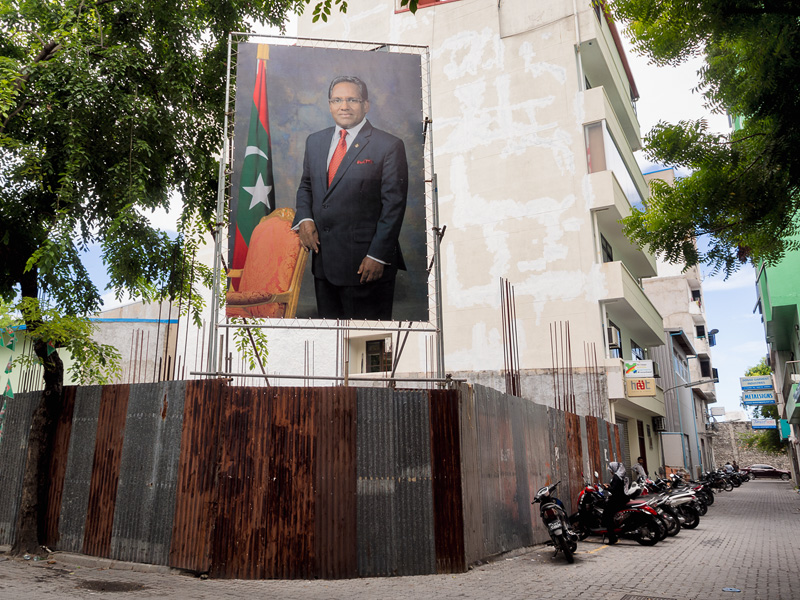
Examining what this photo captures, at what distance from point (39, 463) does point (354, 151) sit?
23.5 ft

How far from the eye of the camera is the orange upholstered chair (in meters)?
10.4

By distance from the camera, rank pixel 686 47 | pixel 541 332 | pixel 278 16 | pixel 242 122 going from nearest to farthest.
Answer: pixel 686 47 → pixel 242 122 → pixel 278 16 → pixel 541 332

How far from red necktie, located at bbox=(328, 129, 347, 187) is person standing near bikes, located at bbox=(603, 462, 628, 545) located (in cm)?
724

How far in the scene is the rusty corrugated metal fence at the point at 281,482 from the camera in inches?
315

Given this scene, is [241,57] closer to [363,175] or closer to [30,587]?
[363,175]

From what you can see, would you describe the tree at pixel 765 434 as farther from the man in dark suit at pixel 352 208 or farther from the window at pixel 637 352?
the man in dark suit at pixel 352 208

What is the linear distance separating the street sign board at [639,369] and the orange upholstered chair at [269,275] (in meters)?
12.9

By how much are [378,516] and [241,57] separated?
8148mm

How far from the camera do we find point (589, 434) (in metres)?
15.2

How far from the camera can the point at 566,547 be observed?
932 cm

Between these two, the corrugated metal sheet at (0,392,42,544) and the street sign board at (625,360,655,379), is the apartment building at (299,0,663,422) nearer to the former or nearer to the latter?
the street sign board at (625,360,655,379)

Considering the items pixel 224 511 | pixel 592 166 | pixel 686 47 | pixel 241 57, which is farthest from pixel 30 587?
pixel 592 166

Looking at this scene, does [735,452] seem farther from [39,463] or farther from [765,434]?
[39,463]

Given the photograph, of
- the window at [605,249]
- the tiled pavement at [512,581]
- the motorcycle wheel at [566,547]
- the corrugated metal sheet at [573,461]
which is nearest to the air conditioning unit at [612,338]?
the window at [605,249]
